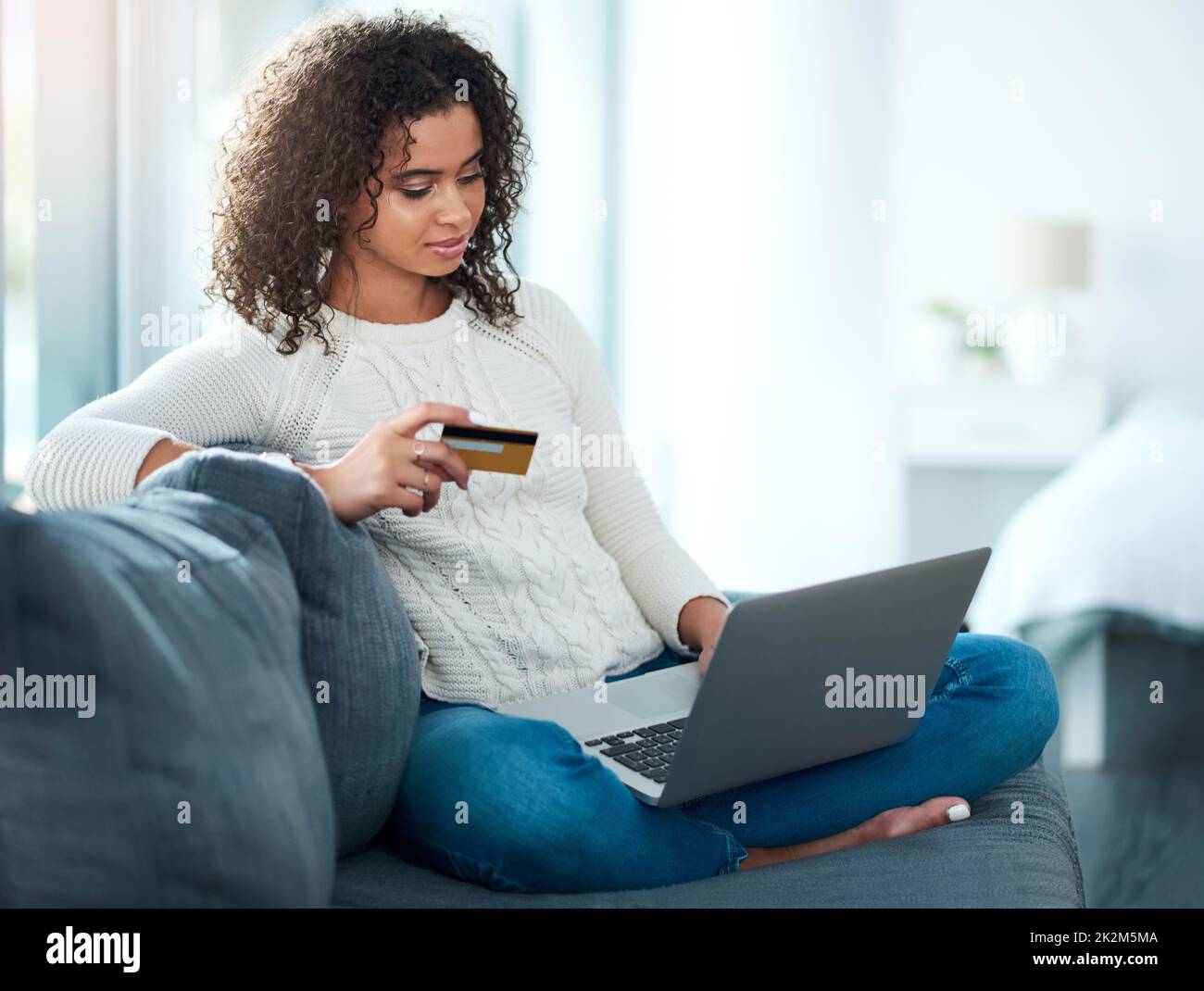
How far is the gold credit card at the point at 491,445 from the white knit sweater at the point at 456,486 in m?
0.21

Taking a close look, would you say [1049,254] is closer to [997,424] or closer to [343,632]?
[997,424]

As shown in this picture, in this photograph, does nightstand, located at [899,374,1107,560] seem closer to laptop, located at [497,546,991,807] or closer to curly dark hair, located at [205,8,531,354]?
curly dark hair, located at [205,8,531,354]

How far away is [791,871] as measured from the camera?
1.18 m

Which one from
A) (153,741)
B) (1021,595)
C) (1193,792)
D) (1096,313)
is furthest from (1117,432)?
(153,741)

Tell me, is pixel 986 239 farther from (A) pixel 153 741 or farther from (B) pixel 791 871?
(A) pixel 153 741

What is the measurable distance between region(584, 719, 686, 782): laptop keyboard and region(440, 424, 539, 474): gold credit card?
29 centimetres

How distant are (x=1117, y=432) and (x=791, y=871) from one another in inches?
103

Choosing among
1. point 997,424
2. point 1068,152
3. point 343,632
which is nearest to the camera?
point 343,632

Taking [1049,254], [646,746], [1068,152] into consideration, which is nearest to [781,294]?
[1049,254]

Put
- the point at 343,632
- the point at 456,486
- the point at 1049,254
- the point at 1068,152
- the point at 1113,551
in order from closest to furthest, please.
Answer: the point at 343,632 < the point at 456,486 < the point at 1113,551 < the point at 1049,254 < the point at 1068,152

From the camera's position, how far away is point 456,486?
1440 millimetres

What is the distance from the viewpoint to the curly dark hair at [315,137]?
1.43m

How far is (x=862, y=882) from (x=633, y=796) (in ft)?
0.70
